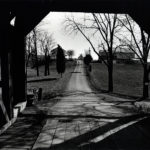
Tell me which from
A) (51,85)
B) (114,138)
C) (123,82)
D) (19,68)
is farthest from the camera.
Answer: (123,82)

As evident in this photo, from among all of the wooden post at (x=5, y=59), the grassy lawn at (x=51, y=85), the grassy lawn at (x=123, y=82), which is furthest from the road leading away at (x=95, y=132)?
the grassy lawn at (x=123, y=82)

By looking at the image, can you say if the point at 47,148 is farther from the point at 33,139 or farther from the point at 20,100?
the point at 20,100

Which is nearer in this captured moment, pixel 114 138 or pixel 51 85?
pixel 114 138

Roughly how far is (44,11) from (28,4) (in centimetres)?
89

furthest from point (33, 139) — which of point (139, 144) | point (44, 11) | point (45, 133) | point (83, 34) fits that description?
point (83, 34)

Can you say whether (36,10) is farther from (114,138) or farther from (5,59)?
(114,138)

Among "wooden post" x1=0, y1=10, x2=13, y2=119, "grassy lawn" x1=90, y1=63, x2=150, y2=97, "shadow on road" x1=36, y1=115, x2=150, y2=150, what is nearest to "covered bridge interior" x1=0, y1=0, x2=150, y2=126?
"wooden post" x1=0, y1=10, x2=13, y2=119

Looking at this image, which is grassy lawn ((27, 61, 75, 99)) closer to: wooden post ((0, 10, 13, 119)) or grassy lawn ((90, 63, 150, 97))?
grassy lawn ((90, 63, 150, 97))

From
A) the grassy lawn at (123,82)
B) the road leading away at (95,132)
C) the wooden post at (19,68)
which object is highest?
the wooden post at (19,68)

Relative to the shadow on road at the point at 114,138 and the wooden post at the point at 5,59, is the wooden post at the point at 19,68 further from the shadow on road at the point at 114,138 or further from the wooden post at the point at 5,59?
the shadow on road at the point at 114,138

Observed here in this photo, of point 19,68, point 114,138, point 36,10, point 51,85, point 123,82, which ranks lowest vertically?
point 123,82

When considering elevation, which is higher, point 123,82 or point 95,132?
point 95,132

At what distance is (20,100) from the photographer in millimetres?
12828

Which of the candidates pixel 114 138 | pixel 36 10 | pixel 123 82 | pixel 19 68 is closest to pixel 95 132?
pixel 114 138
